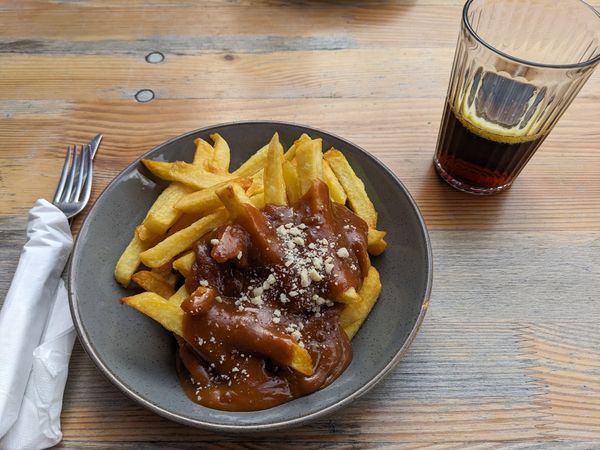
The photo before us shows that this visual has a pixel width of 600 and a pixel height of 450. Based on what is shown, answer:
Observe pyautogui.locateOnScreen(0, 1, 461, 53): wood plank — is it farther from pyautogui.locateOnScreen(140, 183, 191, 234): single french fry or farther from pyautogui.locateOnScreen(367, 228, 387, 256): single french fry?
pyautogui.locateOnScreen(367, 228, 387, 256): single french fry

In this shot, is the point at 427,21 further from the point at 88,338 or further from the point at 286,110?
the point at 88,338

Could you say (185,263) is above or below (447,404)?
above

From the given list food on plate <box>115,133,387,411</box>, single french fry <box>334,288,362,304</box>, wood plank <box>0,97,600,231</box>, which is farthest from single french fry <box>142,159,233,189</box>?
single french fry <box>334,288,362,304</box>

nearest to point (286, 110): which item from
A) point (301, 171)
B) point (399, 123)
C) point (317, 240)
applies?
point (399, 123)

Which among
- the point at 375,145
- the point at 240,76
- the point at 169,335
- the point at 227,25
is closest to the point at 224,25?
the point at 227,25

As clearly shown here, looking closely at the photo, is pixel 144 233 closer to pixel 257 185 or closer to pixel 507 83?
pixel 257 185

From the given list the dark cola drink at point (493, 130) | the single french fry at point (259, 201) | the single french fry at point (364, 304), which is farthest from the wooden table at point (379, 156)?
the single french fry at point (259, 201)
